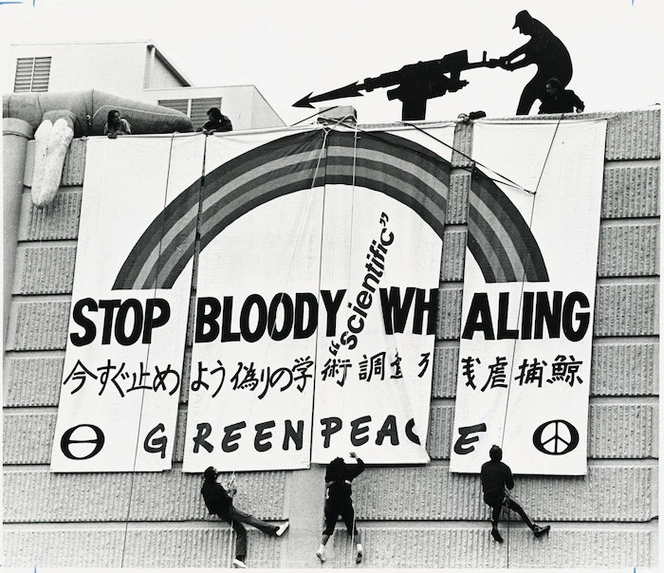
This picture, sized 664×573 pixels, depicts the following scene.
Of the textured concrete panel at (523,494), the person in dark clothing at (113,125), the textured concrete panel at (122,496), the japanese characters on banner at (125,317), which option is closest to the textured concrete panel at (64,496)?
the textured concrete panel at (122,496)

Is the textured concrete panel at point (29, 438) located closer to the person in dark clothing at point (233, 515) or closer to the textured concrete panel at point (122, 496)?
the textured concrete panel at point (122, 496)

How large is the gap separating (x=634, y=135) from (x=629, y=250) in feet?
5.42

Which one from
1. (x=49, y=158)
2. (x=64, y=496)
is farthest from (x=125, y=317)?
(x=49, y=158)

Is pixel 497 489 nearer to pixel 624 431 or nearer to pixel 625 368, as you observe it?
pixel 624 431

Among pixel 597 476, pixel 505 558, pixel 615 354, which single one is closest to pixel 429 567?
pixel 505 558

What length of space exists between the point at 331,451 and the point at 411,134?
471cm

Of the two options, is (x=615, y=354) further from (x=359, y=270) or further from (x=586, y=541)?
(x=359, y=270)

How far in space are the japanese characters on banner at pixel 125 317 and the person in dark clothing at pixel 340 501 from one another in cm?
257

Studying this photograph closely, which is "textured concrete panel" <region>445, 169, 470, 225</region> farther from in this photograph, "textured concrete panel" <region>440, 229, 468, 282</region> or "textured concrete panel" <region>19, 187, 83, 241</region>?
"textured concrete panel" <region>19, 187, 83, 241</region>

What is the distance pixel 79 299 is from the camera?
66.7ft

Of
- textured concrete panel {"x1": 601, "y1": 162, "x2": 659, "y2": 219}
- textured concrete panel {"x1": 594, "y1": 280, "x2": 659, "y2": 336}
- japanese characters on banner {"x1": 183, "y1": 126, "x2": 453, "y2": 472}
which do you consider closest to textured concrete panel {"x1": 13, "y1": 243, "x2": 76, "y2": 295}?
japanese characters on banner {"x1": 183, "y1": 126, "x2": 453, "y2": 472}

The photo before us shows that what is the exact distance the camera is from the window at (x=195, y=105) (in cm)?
2747

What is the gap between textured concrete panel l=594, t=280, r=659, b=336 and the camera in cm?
1838

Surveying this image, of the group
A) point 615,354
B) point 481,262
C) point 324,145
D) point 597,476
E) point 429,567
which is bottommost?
point 429,567
